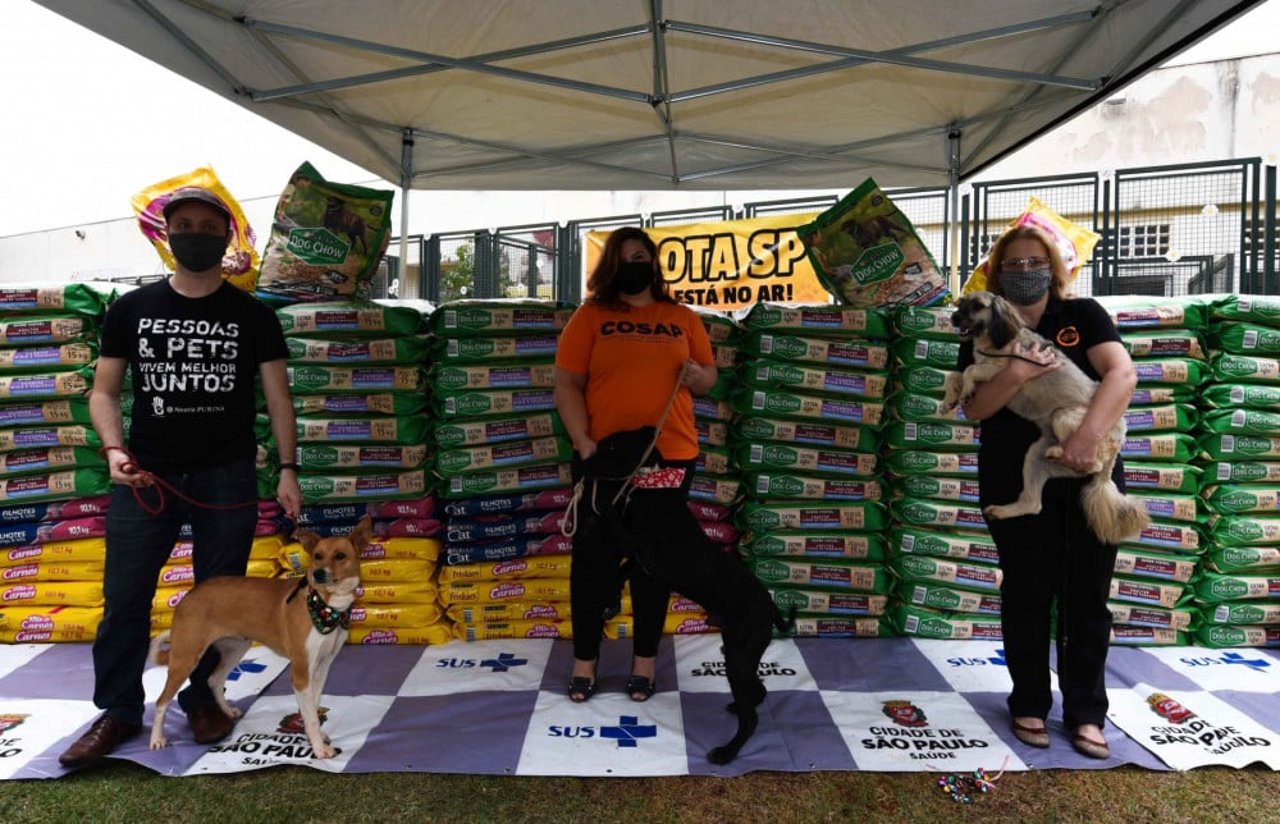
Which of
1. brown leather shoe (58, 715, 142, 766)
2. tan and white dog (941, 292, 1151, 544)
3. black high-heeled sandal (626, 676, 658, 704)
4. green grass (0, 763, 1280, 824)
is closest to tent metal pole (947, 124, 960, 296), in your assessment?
tan and white dog (941, 292, 1151, 544)

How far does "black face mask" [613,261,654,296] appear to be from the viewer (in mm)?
2557

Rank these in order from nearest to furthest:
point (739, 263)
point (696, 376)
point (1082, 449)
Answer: point (1082, 449) < point (696, 376) < point (739, 263)

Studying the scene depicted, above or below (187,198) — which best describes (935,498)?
below

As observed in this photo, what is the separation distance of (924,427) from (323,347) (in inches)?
112

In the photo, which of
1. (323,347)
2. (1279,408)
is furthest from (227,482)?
(1279,408)

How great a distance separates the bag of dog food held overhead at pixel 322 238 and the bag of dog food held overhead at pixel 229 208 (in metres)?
0.19

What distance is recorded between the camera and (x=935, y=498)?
3.38 metres

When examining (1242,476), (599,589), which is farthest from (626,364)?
(1242,476)

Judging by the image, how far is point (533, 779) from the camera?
2.33 m

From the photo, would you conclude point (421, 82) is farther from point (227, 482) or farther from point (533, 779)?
point (533, 779)

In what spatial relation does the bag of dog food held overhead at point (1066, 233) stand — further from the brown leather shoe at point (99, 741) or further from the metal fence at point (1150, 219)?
the brown leather shoe at point (99, 741)

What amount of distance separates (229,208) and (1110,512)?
3809 millimetres

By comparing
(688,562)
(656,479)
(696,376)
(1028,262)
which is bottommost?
(688,562)

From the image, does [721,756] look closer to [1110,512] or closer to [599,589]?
[599,589]
